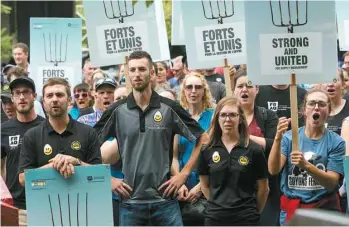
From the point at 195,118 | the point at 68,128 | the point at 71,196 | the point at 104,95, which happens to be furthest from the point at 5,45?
the point at 71,196

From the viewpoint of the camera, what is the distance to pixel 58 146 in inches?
291

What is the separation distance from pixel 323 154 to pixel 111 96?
3.18m

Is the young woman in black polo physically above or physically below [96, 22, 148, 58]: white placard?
below

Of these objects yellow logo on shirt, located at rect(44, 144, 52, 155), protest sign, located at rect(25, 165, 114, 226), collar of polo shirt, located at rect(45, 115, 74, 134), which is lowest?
protest sign, located at rect(25, 165, 114, 226)

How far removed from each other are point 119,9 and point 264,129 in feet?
7.70

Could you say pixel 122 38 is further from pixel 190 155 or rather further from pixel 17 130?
pixel 190 155

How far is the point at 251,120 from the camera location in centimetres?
867

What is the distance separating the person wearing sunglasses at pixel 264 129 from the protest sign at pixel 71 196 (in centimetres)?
186

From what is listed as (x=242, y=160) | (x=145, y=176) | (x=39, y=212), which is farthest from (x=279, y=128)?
(x=39, y=212)

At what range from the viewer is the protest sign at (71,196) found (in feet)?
22.6

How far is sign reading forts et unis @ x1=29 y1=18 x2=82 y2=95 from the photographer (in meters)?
12.2

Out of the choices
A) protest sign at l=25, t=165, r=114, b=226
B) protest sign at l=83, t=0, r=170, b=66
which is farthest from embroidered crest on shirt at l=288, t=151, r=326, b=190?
protest sign at l=83, t=0, r=170, b=66

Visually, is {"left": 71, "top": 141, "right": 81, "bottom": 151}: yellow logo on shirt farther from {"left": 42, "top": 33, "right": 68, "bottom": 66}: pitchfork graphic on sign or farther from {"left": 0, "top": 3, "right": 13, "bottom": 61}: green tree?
{"left": 0, "top": 3, "right": 13, "bottom": 61}: green tree

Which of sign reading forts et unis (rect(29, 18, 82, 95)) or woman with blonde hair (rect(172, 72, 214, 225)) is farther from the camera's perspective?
sign reading forts et unis (rect(29, 18, 82, 95))
